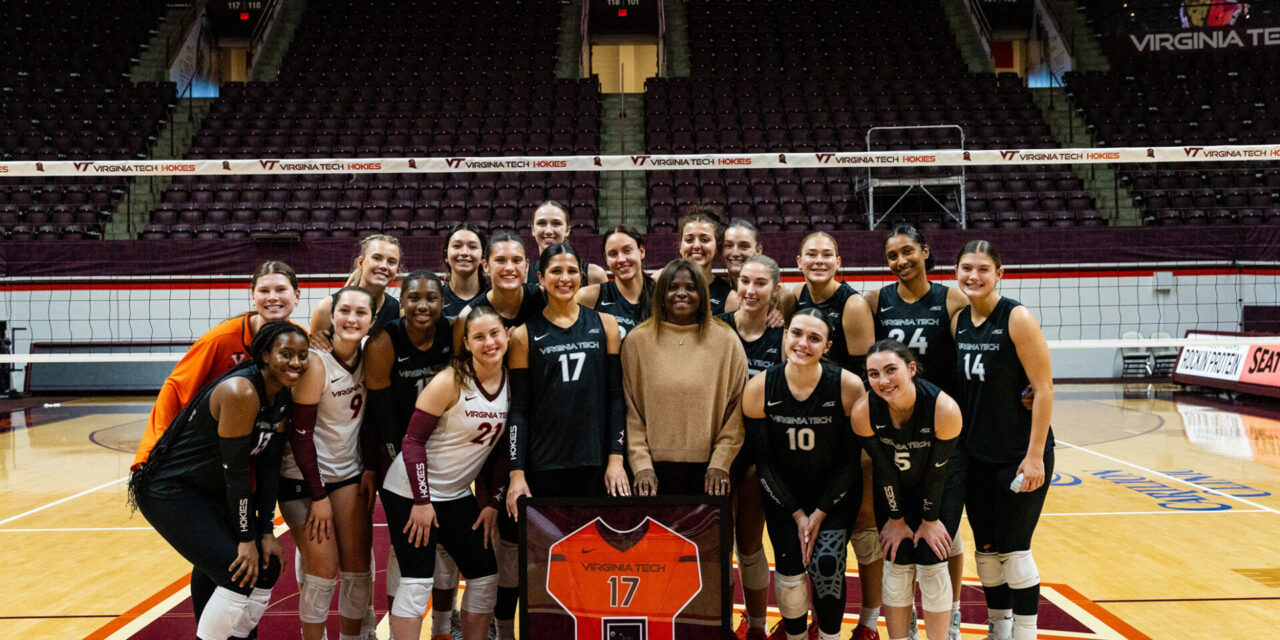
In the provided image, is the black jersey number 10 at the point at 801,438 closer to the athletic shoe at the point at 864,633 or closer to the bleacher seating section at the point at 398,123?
the athletic shoe at the point at 864,633

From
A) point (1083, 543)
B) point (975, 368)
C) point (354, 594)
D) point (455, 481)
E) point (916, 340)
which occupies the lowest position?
point (1083, 543)

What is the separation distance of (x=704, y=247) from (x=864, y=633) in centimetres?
183

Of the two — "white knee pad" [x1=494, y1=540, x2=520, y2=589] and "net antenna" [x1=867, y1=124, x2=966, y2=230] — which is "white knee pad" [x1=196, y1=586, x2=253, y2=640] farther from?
"net antenna" [x1=867, y1=124, x2=966, y2=230]

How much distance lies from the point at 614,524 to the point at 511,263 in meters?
1.17

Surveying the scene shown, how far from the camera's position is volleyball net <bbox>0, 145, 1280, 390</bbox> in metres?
12.0

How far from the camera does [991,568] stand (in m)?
3.46

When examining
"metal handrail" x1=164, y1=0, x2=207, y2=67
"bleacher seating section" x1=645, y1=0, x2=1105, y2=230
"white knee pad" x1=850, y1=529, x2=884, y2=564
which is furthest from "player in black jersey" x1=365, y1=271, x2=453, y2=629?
"metal handrail" x1=164, y1=0, x2=207, y2=67

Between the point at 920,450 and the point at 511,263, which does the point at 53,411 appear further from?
the point at 920,450

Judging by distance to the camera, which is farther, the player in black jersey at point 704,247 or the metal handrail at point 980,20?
the metal handrail at point 980,20

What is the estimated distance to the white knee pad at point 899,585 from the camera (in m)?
3.25

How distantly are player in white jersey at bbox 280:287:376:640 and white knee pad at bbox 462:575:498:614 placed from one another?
49 centimetres

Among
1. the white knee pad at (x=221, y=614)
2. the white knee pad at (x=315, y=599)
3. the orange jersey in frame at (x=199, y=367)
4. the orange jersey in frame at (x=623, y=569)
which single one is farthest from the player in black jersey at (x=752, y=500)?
the orange jersey in frame at (x=199, y=367)

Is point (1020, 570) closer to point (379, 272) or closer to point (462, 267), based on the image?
point (462, 267)

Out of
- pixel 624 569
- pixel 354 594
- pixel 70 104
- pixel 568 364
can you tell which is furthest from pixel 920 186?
pixel 70 104
